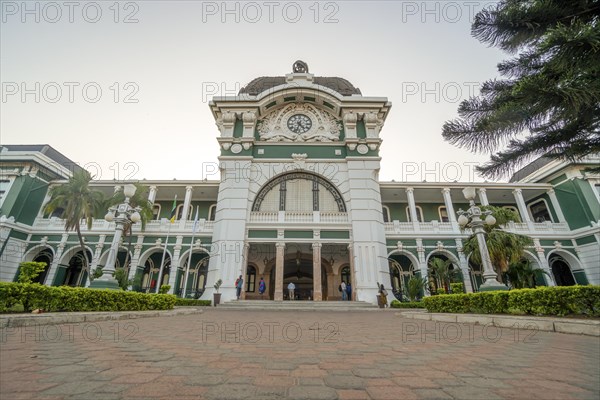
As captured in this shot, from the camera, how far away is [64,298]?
21.0 feet

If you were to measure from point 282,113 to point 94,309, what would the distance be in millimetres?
18795

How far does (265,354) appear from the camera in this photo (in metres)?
3.06

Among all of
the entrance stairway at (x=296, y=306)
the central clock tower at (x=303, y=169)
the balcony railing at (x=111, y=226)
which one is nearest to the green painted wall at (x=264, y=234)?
the central clock tower at (x=303, y=169)

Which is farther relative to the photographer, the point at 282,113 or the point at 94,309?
the point at 282,113

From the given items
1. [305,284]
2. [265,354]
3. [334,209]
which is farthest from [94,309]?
[305,284]

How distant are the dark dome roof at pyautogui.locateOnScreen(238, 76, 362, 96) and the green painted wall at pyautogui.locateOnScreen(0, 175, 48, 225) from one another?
696 inches

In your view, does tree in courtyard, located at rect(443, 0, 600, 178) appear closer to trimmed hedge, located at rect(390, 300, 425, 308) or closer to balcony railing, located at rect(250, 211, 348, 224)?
trimmed hedge, located at rect(390, 300, 425, 308)

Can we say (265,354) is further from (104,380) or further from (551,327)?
(551,327)

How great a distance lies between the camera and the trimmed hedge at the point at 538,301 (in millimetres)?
5598

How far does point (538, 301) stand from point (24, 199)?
29.4 metres

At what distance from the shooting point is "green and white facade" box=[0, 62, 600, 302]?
18.6m

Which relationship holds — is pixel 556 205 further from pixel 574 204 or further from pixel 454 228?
pixel 454 228

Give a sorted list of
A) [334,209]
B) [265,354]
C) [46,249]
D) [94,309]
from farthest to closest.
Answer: [46,249], [334,209], [94,309], [265,354]

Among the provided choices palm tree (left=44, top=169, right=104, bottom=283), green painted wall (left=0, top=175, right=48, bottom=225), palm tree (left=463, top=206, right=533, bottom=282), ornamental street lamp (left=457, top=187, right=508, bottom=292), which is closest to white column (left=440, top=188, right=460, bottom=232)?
palm tree (left=463, top=206, right=533, bottom=282)
